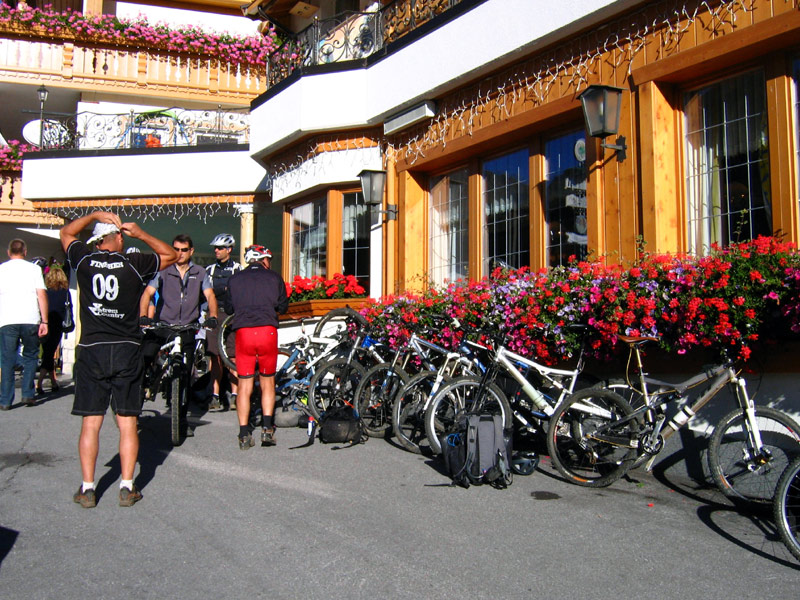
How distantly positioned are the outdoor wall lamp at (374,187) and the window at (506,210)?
1.60 metres

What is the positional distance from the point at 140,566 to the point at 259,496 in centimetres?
138

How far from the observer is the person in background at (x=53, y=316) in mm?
11133

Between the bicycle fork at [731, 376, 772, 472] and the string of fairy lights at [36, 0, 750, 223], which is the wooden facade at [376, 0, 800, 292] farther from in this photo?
the bicycle fork at [731, 376, 772, 472]

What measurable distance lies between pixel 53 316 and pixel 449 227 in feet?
19.7

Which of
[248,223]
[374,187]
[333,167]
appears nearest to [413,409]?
[374,187]

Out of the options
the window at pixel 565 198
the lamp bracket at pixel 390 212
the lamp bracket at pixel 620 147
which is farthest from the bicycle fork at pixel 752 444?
the lamp bracket at pixel 390 212

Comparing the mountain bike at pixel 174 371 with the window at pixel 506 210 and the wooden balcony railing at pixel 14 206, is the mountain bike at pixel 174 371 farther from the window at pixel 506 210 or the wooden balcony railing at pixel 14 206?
the wooden balcony railing at pixel 14 206

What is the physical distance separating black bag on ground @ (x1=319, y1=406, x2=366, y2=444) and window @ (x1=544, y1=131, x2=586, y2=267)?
275 cm

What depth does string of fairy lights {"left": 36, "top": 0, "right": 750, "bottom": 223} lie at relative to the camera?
21.9 feet

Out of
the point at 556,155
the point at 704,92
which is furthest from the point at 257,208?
the point at 704,92

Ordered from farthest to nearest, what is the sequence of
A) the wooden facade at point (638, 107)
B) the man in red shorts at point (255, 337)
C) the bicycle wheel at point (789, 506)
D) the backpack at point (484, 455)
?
1. the man in red shorts at point (255, 337)
2. the wooden facade at point (638, 107)
3. the backpack at point (484, 455)
4. the bicycle wheel at point (789, 506)

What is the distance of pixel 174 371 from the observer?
6891mm

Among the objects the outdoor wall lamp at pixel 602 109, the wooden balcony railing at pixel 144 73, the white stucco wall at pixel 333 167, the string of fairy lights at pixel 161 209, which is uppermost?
the wooden balcony railing at pixel 144 73

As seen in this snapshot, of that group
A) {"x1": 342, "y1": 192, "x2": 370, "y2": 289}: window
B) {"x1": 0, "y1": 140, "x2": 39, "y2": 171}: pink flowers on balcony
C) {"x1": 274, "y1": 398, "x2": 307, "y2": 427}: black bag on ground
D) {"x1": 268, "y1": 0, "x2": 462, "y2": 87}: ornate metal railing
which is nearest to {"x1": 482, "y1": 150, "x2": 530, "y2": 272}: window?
{"x1": 268, "y1": 0, "x2": 462, "y2": 87}: ornate metal railing
